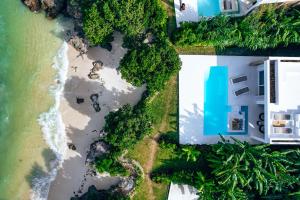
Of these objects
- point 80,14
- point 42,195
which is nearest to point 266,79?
point 80,14

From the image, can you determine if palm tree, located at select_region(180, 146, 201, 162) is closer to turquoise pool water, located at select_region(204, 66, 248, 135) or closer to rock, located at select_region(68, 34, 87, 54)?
turquoise pool water, located at select_region(204, 66, 248, 135)

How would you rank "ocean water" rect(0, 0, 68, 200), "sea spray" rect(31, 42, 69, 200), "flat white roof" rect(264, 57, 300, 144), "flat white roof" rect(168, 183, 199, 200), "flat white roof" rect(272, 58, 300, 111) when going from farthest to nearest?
"flat white roof" rect(168, 183, 199, 200)
"sea spray" rect(31, 42, 69, 200)
"ocean water" rect(0, 0, 68, 200)
"flat white roof" rect(272, 58, 300, 111)
"flat white roof" rect(264, 57, 300, 144)

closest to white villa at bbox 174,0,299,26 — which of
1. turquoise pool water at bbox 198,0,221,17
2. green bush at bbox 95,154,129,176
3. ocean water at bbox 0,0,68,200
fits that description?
turquoise pool water at bbox 198,0,221,17

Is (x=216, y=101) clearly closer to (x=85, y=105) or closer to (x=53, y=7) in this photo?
(x=85, y=105)

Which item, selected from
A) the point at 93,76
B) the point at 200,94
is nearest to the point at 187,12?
the point at 200,94

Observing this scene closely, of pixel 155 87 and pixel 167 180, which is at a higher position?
pixel 155 87

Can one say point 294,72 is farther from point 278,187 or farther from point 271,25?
point 278,187

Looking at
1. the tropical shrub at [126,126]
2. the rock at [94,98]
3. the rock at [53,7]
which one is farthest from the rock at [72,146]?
the rock at [53,7]
